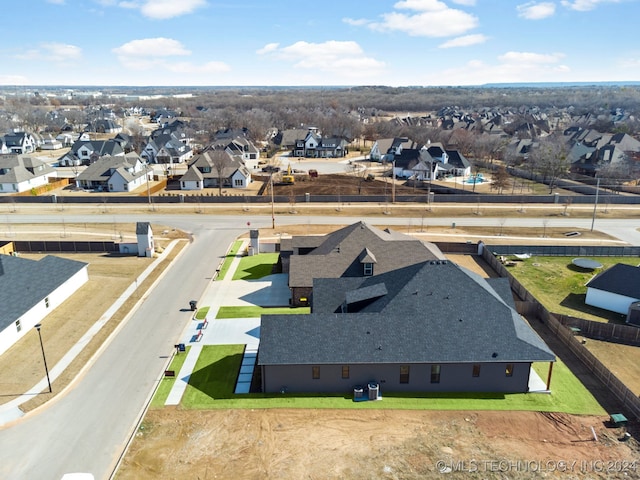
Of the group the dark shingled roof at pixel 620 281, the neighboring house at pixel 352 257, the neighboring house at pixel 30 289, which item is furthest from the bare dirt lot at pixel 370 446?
the dark shingled roof at pixel 620 281

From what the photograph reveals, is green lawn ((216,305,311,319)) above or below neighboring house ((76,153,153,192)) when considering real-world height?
below

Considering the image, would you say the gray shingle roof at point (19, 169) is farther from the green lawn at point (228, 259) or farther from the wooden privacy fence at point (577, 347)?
the wooden privacy fence at point (577, 347)

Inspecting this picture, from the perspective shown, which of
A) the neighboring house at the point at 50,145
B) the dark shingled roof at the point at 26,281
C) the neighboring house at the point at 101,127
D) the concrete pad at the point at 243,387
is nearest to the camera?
the concrete pad at the point at 243,387

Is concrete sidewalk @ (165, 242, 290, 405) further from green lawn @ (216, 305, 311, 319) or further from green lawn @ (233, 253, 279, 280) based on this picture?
green lawn @ (233, 253, 279, 280)

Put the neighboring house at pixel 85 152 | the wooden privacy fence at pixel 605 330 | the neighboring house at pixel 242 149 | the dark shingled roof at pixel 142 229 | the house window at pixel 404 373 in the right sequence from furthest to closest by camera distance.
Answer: the neighboring house at pixel 242 149 → the neighboring house at pixel 85 152 → the dark shingled roof at pixel 142 229 → the wooden privacy fence at pixel 605 330 → the house window at pixel 404 373

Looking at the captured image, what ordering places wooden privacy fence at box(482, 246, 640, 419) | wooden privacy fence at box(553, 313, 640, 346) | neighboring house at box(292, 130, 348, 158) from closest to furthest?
wooden privacy fence at box(482, 246, 640, 419) < wooden privacy fence at box(553, 313, 640, 346) < neighboring house at box(292, 130, 348, 158)

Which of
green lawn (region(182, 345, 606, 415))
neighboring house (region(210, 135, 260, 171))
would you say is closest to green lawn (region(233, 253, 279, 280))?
green lawn (region(182, 345, 606, 415))
